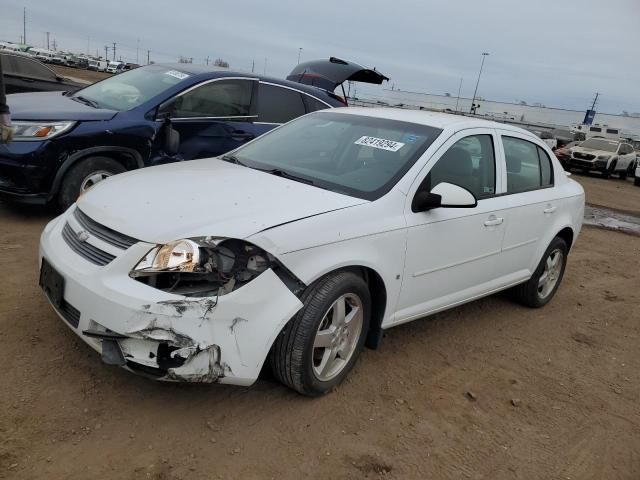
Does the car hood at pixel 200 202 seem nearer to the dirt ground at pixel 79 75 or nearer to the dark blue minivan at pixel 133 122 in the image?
the dark blue minivan at pixel 133 122

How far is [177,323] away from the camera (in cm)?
255

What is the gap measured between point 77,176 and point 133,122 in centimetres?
79

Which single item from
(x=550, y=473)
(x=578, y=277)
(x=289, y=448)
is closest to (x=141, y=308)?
(x=289, y=448)

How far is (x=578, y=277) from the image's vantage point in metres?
6.63

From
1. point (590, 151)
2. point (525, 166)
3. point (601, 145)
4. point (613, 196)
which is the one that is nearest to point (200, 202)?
point (525, 166)

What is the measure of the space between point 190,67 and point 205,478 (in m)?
5.26

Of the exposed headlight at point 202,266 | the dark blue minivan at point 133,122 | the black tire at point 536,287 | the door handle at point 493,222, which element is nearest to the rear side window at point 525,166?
the door handle at point 493,222

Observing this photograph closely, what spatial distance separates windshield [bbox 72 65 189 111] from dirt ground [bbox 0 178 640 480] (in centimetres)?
232

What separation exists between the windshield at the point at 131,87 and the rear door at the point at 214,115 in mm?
262

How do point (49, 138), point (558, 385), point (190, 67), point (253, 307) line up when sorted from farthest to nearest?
point (190, 67) → point (49, 138) → point (558, 385) → point (253, 307)

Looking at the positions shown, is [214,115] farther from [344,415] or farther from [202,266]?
[344,415]

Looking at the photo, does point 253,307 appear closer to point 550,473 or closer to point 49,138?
point 550,473

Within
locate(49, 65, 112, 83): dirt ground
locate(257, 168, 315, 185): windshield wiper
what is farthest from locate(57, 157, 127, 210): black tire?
locate(49, 65, 112, 83): dirt ground

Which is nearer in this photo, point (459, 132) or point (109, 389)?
point (109, 389)
